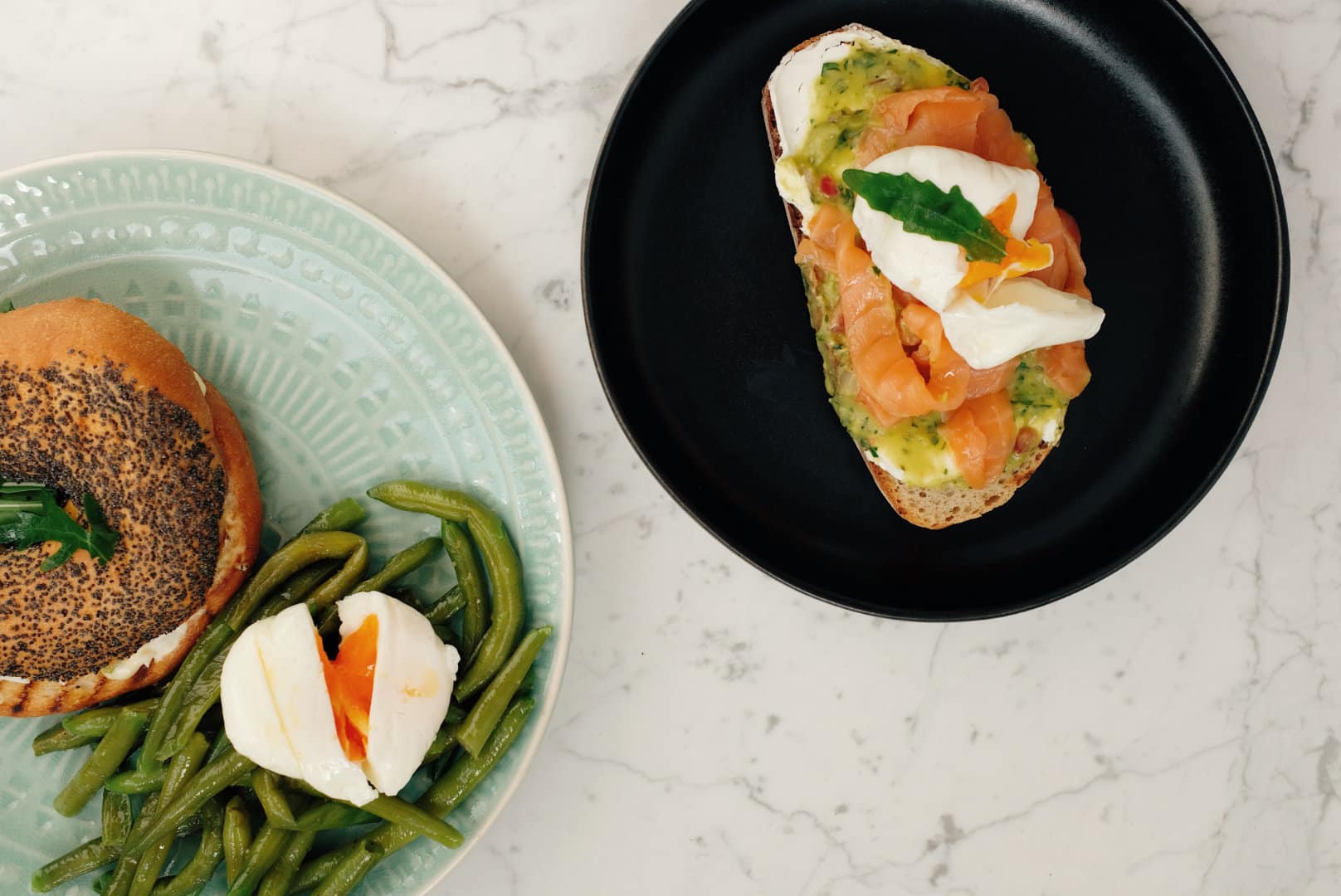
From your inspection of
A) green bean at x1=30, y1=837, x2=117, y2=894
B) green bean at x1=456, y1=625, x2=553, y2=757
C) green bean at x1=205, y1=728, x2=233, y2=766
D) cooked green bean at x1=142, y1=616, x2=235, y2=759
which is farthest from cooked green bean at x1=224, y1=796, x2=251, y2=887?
green bean at x1=456, y1=625, x2=553, y2=757

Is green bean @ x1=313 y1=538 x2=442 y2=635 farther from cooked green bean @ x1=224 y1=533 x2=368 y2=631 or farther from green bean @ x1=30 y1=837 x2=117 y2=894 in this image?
green bean @ x1=30 y1=837 x2=117 y2=894

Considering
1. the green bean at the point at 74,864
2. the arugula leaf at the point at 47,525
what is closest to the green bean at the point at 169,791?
the green bean at the point at 74,864

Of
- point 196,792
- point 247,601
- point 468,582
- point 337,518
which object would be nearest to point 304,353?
point 337,518

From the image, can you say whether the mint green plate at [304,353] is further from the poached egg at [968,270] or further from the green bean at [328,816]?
the poached egg at [968,270]

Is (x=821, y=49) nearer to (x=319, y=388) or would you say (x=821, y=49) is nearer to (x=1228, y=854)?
(x=319, y=388)

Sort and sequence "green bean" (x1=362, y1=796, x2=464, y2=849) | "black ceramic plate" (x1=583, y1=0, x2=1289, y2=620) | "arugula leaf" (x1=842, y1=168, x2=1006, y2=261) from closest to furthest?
"arugula leaf" (x1=842, y1=168, x2=1006, y2=261) → "green bean" (x1=362, y1=796, x2=464, y2=849) → "black ceramic plate" (x1=583, y1=0, x2=1289, y2=620)

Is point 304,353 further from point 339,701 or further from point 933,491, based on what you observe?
point 933,491

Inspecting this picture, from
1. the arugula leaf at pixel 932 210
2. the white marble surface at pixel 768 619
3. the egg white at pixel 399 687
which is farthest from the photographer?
the white marble surface at pixel 768 619
